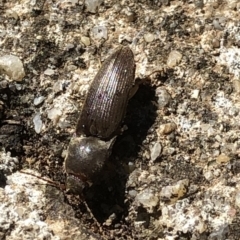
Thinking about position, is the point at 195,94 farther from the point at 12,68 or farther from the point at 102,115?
the point at 12,68

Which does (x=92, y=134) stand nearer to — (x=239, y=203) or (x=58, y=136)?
(x=58, y=136)

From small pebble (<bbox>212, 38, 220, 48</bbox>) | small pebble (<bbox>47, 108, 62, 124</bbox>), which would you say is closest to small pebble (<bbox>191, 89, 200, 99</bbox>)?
small pebble (<bbox>212, 38, 220, 48</bbox>)

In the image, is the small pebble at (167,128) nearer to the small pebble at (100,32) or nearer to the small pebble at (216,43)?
the small pebble at (216,43)

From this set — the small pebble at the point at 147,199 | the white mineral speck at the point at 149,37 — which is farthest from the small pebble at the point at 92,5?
the small pebble at the point at 147,199

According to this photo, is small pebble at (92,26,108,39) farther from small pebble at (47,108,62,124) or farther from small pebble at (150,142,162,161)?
small pebble at (150,142,162,161)

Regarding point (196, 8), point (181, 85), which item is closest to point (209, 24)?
point (196, 8)

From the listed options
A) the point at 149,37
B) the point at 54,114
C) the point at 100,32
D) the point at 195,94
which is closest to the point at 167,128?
the point at 195,94
